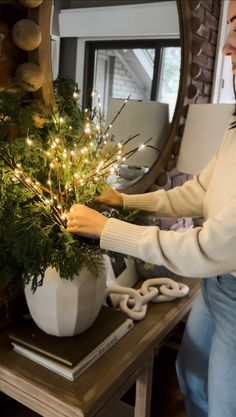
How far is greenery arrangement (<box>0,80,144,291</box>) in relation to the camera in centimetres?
80

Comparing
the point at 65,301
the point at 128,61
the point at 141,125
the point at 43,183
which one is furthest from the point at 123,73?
the point at 65,301

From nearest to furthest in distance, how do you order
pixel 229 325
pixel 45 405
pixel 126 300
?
pixel 45 405
pixel 229 325
pixel 126 300

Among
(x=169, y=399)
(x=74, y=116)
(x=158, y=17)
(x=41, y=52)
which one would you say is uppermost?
(x=158, y=17)

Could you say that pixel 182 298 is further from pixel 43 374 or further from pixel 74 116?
pixel 74 116

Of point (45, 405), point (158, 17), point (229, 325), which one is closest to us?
point (45, 405)

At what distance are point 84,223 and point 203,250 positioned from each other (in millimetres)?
254

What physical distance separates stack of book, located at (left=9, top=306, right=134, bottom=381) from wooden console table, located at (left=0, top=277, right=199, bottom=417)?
0.6 inches

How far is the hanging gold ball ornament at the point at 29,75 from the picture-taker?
948 millimetres

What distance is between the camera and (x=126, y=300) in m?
1.16

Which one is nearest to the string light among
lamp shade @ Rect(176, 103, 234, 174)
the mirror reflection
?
the mirror reflection

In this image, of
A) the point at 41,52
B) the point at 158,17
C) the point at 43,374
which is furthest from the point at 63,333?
the point at 158,17

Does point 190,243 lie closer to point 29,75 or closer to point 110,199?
point 110,199

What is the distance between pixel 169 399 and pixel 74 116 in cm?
121

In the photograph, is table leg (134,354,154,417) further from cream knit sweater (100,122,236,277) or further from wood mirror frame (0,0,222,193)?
wood mirror frame (0,0,222,193)
